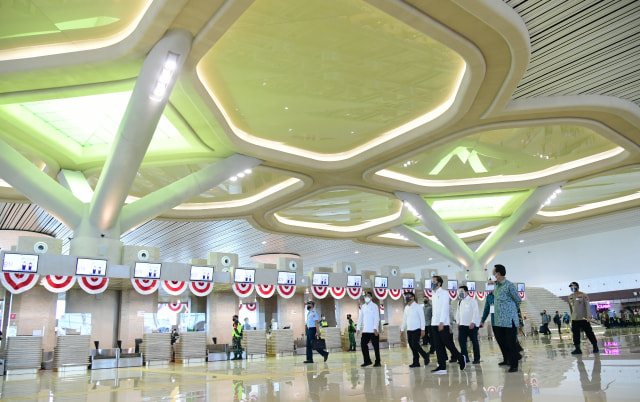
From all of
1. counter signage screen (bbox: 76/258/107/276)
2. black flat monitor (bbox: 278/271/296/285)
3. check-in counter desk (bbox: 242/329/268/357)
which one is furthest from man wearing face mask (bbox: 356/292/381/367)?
check-in counter desk (bbox: 242/329/268/357)

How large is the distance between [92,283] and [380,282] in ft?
40.0

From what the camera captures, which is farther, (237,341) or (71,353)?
(237,341)

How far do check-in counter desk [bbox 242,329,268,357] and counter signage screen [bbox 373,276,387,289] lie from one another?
555cm

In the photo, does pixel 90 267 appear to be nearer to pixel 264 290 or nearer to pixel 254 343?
pixel 264 290

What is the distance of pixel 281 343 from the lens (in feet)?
61.3

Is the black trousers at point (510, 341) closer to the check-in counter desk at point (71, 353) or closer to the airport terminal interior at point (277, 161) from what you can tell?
the airport terminal interior at point (277, 161)

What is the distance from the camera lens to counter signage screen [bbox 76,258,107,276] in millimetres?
13016

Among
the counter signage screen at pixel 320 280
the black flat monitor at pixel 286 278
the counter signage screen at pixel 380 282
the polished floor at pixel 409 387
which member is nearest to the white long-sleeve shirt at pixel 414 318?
the polished floor at pixel 409 387

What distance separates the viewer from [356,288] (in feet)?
68.4

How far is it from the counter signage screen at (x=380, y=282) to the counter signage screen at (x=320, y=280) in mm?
2780

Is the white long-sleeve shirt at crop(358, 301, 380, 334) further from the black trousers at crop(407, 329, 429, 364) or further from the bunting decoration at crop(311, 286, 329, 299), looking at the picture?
the bunting decoration at crop(311, 286, 329, 299)

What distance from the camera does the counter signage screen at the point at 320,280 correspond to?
19.5 metres

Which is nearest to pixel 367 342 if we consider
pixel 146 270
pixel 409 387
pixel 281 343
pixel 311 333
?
pixel 311 333

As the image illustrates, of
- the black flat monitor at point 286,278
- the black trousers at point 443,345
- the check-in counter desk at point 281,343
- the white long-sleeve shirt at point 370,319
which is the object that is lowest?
the check-in counter desk at point 281,343
